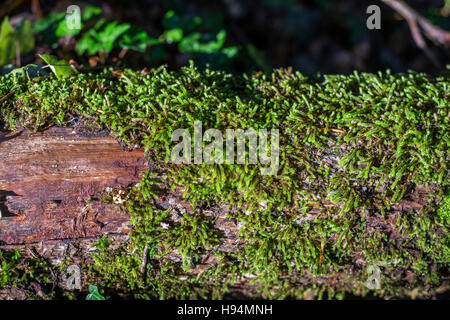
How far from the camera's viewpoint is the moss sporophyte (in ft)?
6.21

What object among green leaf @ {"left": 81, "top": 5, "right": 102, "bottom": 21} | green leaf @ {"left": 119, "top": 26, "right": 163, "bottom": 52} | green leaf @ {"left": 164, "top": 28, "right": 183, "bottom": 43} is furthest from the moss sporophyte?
green leaf @ {"left": 81, "top": 5, "right": 102, "bottom": 21}

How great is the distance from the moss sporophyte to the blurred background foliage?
109cm

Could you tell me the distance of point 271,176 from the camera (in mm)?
1883

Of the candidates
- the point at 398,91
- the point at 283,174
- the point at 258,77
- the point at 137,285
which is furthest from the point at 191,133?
the point at 398,91

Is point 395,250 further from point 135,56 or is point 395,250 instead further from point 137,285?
point 135,56

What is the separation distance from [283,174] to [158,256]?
1.04 metres

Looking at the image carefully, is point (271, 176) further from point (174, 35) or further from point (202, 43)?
point (174, 35)

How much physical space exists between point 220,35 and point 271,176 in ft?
7.55

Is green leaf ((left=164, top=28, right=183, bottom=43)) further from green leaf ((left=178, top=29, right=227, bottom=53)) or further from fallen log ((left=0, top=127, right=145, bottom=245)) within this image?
fallen log ((left=0, top=127, right=145, bottom=245))

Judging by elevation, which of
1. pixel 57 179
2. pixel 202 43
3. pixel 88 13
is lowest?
pixel 57 179

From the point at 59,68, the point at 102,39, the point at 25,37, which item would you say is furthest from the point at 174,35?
the point at 59,68

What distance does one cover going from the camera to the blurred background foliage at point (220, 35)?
318 centimetres

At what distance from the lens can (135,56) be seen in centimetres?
351

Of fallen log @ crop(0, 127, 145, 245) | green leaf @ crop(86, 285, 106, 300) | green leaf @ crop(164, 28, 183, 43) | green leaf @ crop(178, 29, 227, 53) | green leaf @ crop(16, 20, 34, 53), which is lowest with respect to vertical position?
green leaf @ crop(86, 285, 106, 300)
